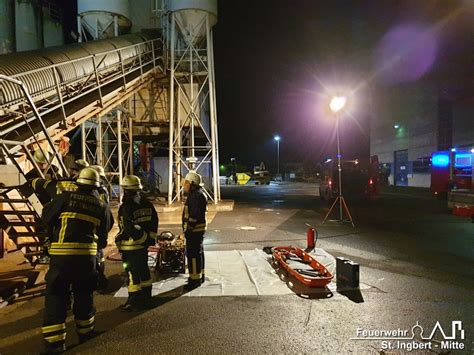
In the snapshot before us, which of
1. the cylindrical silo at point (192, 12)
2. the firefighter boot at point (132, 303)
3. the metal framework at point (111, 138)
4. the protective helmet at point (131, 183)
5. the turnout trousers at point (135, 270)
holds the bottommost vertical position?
the firefighter boot at point (132, 303)

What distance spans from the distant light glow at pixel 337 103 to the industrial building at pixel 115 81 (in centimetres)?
645

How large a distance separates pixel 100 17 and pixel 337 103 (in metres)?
12.2

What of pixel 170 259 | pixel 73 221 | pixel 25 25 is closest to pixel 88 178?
pixel 73 221

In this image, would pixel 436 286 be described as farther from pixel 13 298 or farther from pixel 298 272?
pixel 13 298

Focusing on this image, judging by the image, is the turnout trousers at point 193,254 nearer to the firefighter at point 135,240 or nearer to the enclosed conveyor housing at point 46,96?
the firefighter at point 135,240

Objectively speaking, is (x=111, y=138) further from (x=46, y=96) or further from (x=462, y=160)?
(x=462, y=160)

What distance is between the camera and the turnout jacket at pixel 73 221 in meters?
→ 3.72

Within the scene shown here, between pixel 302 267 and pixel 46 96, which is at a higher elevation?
pixel 46 96

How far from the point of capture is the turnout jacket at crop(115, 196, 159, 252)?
15.6ft

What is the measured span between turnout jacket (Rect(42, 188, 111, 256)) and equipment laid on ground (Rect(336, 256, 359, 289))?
3623 millimetres

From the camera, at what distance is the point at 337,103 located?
10047 mm

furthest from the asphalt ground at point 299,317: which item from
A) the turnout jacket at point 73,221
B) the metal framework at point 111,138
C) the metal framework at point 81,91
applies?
the metal framework at point 111,138

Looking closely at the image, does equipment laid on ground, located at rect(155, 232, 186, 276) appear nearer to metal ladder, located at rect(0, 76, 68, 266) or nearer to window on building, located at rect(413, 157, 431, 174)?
metal ladder, located at rect(0, 76, 68, 266)

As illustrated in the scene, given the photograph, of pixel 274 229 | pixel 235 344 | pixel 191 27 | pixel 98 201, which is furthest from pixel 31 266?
pixel 191 27
